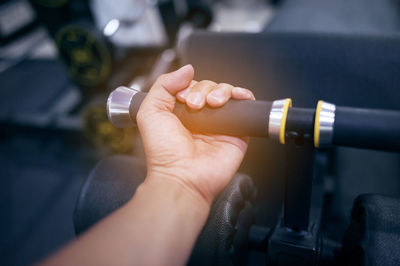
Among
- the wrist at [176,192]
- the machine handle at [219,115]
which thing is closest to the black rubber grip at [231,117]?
the machine handle at [219,115]

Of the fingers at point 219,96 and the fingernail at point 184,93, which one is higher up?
the fingers at point 219,96

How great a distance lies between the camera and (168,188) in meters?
0.47

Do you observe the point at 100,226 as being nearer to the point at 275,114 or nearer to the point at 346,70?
the point at 275,114

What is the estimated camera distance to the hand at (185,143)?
494mm

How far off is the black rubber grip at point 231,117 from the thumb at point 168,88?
0.04m

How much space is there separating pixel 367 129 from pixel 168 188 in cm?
31

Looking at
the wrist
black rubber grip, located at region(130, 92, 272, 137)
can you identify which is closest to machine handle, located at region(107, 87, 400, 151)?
black rubber grip, located at region(130, 92, 272, 137)

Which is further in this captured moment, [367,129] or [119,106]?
[119,106]

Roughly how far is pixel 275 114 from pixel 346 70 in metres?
0.46

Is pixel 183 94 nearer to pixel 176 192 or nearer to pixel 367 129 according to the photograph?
pixel 176 192

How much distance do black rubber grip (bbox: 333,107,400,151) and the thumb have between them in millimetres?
272

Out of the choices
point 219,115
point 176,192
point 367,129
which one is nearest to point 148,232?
point 176,192

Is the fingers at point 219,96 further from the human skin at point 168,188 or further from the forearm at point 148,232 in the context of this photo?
the forearm at point 148,232

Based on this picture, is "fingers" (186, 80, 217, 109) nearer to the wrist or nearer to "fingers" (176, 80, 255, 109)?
"fingers" (176, 80, 255, 109)
